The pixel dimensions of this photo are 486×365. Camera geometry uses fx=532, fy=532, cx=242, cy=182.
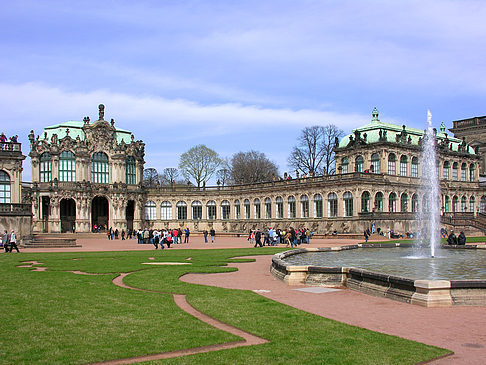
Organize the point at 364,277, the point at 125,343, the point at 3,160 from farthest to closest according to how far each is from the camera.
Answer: the point at 3,160 < the point at 364,277 < the point at 125,343

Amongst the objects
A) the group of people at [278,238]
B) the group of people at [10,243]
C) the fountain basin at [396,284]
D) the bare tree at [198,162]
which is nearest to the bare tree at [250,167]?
the bare tree at [198,162]

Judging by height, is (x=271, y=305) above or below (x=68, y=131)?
below

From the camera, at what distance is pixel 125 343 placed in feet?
35.0

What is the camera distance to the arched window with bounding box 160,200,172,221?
91.0 meters

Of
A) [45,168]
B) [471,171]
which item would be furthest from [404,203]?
[45,168]

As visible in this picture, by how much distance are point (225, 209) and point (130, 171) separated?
1684 cm

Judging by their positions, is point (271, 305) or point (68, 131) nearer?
point (271, 305)

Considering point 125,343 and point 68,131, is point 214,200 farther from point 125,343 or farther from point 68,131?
point 125,343

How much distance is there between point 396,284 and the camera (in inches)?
630

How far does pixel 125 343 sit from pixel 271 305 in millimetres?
5257

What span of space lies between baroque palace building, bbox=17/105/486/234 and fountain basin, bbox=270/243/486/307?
46.7 m

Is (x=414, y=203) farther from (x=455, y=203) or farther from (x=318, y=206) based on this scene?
(x=318, y=206)

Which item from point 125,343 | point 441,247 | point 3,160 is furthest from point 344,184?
point 125,343

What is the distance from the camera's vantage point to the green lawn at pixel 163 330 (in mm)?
9805
